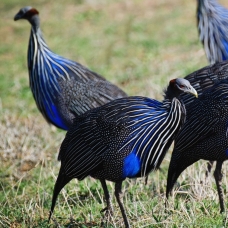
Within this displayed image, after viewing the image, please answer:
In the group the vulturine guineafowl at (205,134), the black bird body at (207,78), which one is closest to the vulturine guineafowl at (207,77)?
the black bird body at (207,78)

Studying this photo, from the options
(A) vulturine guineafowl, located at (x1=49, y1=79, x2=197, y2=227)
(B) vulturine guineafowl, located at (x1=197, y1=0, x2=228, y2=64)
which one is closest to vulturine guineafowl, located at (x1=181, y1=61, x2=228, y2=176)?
(A) vulturine guineafowl, located at (x1=49, y1=79, x2=197, y2=227)

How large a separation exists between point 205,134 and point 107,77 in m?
5.17

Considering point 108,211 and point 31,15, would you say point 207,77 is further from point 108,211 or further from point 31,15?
point 31,15

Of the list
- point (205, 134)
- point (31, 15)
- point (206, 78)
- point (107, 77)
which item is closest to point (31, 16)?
point (31, 15)

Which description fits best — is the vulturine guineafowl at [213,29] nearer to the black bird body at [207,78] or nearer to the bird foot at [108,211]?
the black bird body at [207,78]

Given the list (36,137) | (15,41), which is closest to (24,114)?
(36,137)

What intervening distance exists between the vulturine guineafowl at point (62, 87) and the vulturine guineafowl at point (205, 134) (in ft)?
4.39

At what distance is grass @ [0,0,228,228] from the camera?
18.1 feet

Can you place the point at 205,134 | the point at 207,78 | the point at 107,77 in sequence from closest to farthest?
1. the point at 205,134
2. the point at 207,78
3. the point at 107,77

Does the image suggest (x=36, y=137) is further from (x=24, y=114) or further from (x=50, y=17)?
(x=50, y=17)

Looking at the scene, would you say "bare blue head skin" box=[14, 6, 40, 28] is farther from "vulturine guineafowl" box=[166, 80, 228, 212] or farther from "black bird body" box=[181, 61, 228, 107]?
"vulturine guineafowl" box=[166, 80, 228, 212]

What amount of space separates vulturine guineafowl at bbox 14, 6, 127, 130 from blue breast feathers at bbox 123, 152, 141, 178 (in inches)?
67.0

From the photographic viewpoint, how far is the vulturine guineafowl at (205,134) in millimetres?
5215

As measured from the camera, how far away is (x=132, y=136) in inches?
197
